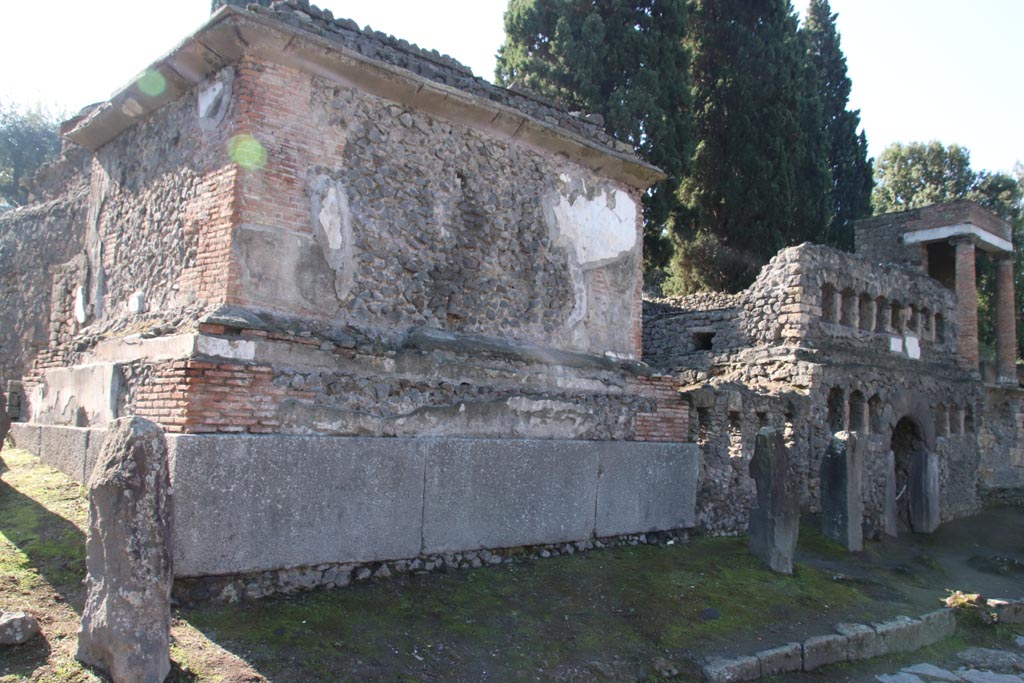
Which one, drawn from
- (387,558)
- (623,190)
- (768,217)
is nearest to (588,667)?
(387,558)

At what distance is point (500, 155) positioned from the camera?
909cm

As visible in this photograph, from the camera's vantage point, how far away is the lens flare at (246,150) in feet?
22.9

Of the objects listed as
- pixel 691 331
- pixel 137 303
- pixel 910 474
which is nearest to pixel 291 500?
pixel 137 303

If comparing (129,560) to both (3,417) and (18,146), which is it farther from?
(18,146)

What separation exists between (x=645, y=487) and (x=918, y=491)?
862 centimetres

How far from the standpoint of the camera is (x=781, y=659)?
711cm

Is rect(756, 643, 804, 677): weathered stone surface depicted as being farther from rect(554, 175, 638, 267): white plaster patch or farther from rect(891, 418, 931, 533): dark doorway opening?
rect(891, 418, 931, 533): dark doorway opening

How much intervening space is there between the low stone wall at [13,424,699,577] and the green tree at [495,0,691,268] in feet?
39.6

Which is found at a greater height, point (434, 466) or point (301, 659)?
point (434, 466)

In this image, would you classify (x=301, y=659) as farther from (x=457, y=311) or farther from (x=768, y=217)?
(x=768, y=217)

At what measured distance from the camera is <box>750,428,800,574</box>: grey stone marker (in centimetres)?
947

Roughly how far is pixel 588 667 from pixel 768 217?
65.0 ft

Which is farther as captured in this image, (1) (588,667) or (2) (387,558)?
(2) (387,558)

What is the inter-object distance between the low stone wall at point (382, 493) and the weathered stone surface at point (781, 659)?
2.37m
